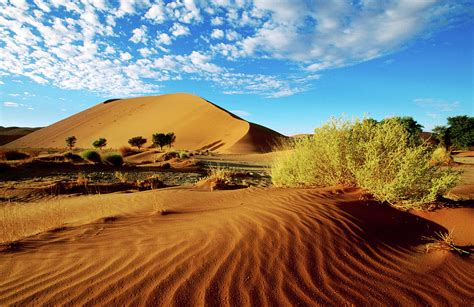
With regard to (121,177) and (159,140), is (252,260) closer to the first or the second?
(121,177)

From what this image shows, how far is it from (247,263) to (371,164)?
3.27 meters

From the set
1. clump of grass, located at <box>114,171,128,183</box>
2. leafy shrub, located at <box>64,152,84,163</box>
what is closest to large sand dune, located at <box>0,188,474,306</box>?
clump of grass, located at <box>114,171,128,183</box>

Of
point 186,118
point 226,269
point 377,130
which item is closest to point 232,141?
point 186,118

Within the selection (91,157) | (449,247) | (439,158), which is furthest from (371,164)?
(91,157)

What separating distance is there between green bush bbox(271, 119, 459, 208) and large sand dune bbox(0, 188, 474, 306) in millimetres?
539

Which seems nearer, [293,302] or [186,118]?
[293,302]

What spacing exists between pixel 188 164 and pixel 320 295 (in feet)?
55.1

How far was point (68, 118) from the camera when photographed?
7888cm

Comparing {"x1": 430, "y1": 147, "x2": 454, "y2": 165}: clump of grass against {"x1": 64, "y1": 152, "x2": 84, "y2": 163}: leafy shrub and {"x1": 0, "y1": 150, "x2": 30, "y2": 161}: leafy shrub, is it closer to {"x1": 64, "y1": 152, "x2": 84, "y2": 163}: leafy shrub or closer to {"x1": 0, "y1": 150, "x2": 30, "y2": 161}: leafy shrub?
{"x1": 64, "y1": 152, "x2": 84, "y2": 163}: leafy shrub

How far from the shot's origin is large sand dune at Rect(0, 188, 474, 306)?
2557mm

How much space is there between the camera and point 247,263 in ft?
9.80

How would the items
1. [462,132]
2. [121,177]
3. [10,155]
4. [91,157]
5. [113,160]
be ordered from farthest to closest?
[462,132] → [91,157] → [113,160] → [10,155] → [121,177]

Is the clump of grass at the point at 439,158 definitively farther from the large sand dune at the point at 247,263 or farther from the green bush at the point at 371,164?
the large sand dune at the point at 247,263

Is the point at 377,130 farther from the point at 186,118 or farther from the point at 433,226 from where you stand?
the point at 186,118
